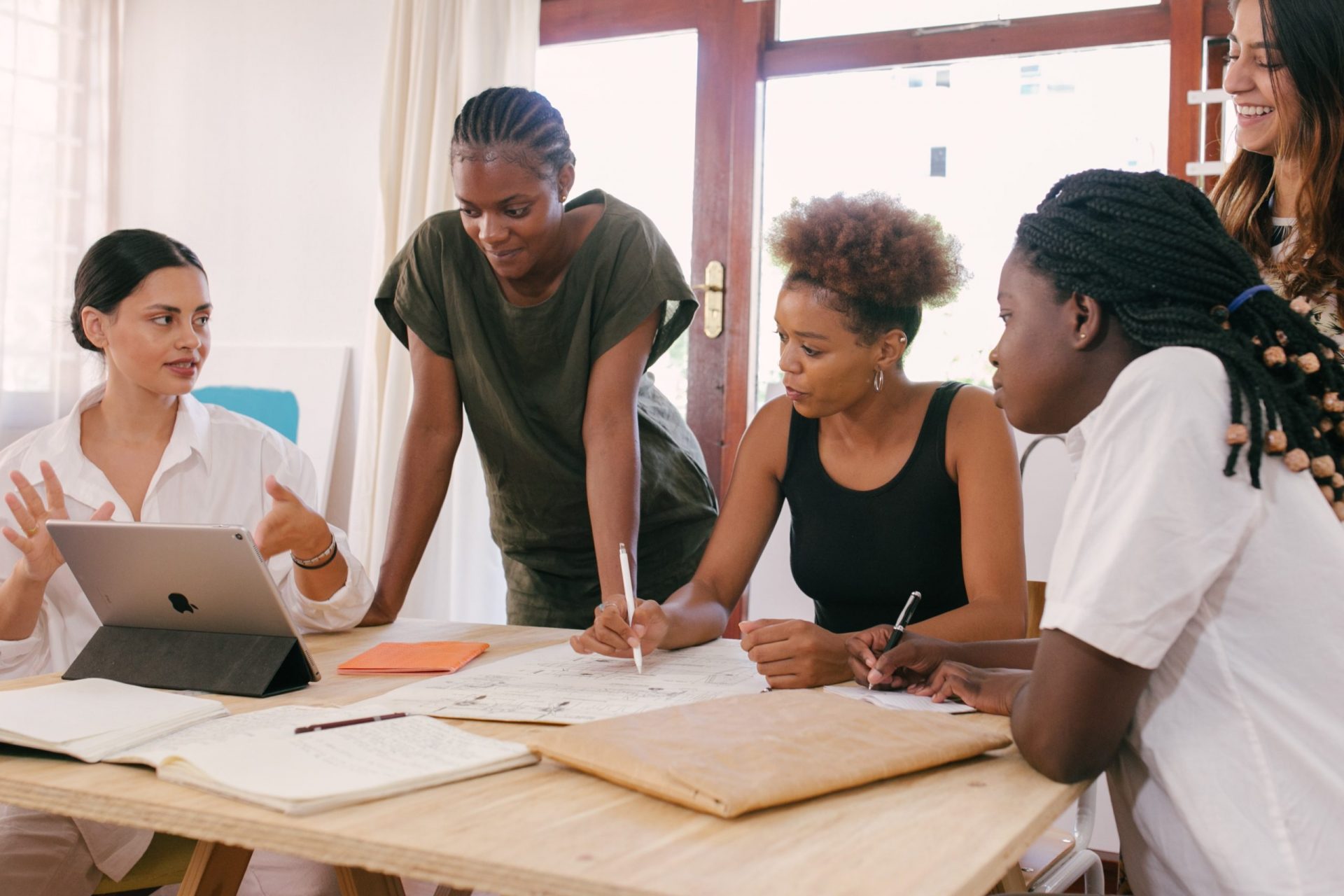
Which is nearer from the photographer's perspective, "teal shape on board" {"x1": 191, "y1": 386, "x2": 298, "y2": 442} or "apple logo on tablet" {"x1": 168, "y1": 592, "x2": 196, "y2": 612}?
"apple logo on tablet" {"x1": 168, "y1": 592, "x2": 196, "y2": 612}

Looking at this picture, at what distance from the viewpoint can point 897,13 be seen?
3439 mm

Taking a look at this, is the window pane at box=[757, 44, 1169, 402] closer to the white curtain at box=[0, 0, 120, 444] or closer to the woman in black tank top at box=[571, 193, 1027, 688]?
the woman in black tank top at box=[571, 193, 1027, 688]

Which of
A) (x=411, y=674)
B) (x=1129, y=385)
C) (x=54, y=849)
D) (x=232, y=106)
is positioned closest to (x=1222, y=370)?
(x=1129, y=385)

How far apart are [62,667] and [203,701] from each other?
72cm

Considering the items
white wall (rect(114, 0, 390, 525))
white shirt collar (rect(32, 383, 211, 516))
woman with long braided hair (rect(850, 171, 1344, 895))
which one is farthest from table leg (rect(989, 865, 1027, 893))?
white wall (rect(114, 0, 390, 525))

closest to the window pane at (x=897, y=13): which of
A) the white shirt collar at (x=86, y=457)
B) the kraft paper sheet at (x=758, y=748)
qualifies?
the white shirt collar at (x=86, y=457)

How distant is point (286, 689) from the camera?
1.33 meters

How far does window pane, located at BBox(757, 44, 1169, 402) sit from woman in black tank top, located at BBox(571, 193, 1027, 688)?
1332 millimetres

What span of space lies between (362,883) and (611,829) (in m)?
0.49

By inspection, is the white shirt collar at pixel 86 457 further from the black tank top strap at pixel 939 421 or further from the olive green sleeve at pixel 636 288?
the black tank top strap at pixel 939 421

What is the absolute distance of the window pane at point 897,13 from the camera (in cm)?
326

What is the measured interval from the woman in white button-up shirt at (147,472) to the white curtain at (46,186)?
2.10 meters

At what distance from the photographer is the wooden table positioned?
734 millimetres

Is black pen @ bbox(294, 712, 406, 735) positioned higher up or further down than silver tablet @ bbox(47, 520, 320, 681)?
further down
